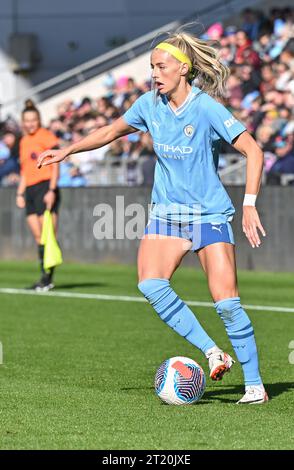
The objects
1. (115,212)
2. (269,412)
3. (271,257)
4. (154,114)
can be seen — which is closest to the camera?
(269,412)

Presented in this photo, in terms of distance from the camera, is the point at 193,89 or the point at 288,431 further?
the point at 193,89

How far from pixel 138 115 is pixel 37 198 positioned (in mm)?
9065

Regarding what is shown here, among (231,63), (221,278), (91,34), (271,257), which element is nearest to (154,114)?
(221,278)

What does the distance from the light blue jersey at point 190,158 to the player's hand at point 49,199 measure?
8760 mm

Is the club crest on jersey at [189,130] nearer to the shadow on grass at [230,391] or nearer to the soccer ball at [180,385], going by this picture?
the soccer ball at [180,385]

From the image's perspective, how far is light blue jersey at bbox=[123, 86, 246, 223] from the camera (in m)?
8.12

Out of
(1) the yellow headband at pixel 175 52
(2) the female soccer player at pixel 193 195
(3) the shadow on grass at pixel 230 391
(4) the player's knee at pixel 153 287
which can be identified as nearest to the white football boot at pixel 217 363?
(2) the female soccer player at pixel 193 195

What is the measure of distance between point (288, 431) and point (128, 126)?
2.47 metres

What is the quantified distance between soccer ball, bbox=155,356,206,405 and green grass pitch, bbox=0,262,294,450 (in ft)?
0.33

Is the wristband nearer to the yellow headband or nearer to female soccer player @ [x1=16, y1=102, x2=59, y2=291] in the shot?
the yellow headband

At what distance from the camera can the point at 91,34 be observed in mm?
36062

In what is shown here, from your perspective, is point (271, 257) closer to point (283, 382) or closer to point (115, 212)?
point (115, 212)
